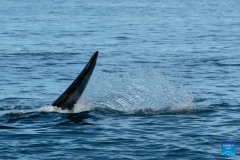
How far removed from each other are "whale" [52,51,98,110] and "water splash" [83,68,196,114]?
8.16ft

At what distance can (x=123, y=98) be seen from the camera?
67.1 feet

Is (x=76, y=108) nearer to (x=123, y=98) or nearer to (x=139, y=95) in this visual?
(x=123, y=98)

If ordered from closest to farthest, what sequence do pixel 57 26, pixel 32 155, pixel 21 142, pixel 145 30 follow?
pixel 32 155 < pixel 21 142 < pixel 145 30 < pixel 57 26

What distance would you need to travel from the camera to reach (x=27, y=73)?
2798cm

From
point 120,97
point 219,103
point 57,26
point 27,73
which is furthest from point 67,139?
point 57,26

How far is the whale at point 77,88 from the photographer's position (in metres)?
15.7

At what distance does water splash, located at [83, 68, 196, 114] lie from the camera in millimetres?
19141

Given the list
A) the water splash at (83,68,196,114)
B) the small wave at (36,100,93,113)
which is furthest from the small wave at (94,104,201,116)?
the small wave at (36,100,93,113)

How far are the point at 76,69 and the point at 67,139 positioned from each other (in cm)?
1483

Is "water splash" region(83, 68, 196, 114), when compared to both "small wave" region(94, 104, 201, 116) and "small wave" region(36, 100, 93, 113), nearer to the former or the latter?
"small wave" region(94, 104, 201, 116)

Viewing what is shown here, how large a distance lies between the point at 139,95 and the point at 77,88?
5.70 metres

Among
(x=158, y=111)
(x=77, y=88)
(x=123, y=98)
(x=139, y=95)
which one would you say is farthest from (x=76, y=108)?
(x=139, y=95)

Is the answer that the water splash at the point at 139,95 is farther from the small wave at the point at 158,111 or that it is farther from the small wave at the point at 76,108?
the small wave at the point at 76,108

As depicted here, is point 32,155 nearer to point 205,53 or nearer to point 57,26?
point 205,53
